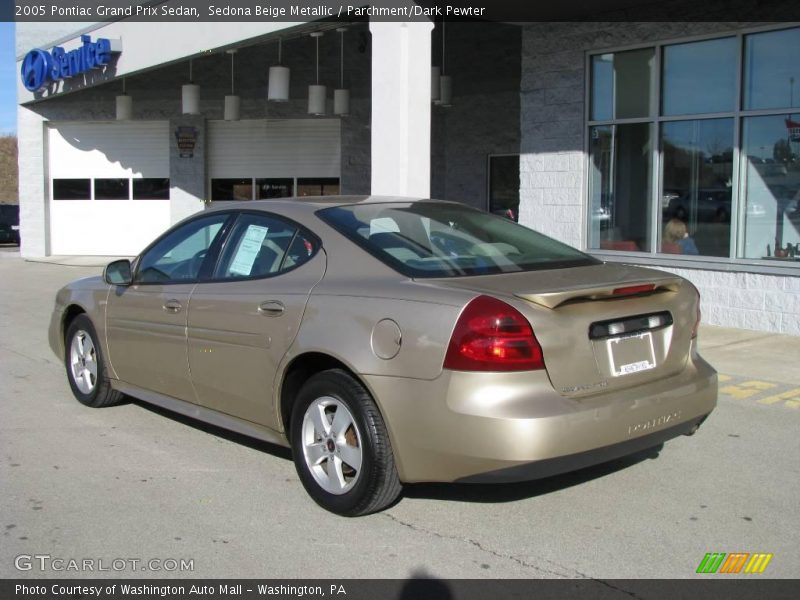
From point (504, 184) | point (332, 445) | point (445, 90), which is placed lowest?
point (332, 445)

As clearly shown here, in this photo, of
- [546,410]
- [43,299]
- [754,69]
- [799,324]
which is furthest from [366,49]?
[546,410]

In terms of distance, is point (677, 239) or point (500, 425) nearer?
point (500, 425)

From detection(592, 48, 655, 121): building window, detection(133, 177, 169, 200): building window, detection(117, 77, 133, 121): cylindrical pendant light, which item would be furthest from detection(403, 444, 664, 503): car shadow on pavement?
detection(133, 177, 169, 200): building window

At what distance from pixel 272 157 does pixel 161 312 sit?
15597mm

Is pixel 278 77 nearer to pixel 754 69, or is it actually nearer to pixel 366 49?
pixel 366 49

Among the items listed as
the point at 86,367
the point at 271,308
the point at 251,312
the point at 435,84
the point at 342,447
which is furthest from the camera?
the point at 435,84

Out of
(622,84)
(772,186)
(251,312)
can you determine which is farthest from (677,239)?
(251,312)

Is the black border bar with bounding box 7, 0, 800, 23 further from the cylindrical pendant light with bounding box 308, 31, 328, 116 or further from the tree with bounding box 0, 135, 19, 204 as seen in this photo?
the tree with bounding box 0, 135, 19, 204

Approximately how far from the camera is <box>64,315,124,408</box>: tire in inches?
258

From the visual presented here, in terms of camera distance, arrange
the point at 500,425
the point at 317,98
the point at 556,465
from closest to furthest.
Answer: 1. the point at 500,425
2. the point at 556,465
3. the point at 317,98

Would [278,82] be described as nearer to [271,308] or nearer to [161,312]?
[161,312]

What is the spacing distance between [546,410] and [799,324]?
673 centimetres

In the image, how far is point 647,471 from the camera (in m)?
5.16

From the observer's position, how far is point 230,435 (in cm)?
605
